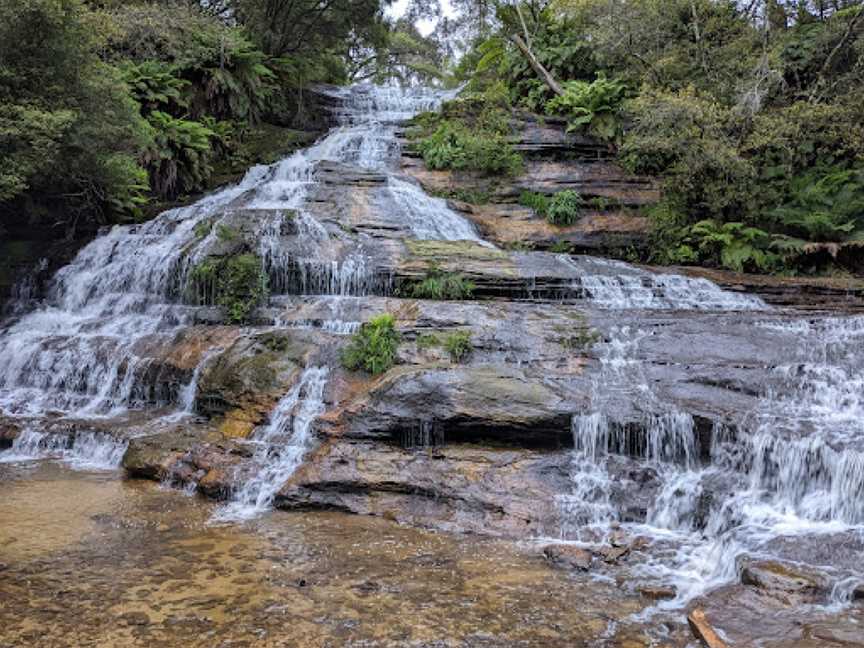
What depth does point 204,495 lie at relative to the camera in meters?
7.42

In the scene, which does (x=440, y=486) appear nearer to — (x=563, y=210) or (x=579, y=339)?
(x=579, y=339)

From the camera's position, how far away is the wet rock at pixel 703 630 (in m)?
4.20

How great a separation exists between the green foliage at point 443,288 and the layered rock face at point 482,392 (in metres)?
0.17

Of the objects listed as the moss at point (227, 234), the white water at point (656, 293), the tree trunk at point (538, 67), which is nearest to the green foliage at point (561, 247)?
the white water at point (656, 293)

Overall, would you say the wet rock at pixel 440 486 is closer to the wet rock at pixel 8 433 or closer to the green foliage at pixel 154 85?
the wet rock at pixel 8 433

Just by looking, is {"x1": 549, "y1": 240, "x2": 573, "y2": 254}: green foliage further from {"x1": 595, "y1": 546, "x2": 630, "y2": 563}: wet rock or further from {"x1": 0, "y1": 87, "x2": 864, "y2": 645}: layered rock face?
{"x1": 595, "y1": 546, "x2": 630, "y2": 563}: wet rock

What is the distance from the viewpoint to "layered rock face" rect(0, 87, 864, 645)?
20.7 feet

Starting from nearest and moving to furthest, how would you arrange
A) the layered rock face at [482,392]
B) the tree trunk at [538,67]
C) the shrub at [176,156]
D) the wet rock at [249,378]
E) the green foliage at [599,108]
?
the layered rock face at [482,392], the wet rock at [249,378], the shrub at [176,156], the green foliage at [599,108], the tree trunk at [538,67]

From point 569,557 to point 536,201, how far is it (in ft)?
38.9

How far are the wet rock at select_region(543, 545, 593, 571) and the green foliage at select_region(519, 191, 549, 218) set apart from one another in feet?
37.2

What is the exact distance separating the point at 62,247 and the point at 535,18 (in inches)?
614

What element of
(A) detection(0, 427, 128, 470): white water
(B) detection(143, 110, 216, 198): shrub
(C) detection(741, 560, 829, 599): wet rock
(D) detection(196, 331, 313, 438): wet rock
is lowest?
(A) detection(0, 427, 128, 470): white water

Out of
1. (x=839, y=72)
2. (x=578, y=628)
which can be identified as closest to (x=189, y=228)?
(x=578, y=628)

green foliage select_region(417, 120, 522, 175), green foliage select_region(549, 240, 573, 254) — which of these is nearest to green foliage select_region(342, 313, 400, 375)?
green foliage select_region(549, 240, 573, 254)
